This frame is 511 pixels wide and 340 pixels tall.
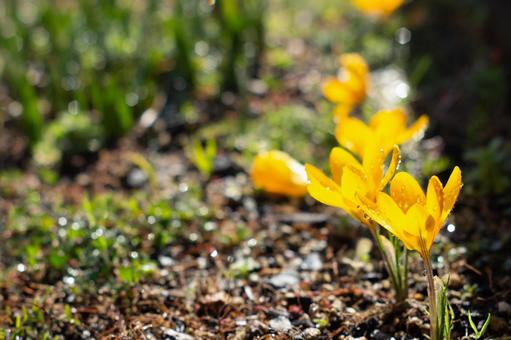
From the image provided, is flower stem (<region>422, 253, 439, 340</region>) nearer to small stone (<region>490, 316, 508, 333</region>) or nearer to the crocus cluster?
the crocus cluster

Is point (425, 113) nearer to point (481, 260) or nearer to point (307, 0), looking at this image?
point (481, 260)

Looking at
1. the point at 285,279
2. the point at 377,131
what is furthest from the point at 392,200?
the point at 377,131

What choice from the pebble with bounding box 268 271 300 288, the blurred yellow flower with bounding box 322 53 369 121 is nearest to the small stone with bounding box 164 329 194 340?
the pebble with bounding box 268 271 300 288

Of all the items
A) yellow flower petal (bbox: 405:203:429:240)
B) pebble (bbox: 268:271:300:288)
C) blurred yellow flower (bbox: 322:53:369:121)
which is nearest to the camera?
yellow flower petal (bbox: 405:203:429:240)

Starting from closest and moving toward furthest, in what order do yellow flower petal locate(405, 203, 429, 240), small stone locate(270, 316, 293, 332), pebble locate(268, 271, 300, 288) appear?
1. yellow flower petal locate(405, 203, 429, 240)
2. small stone locate(270, 316, 293, 332)
3. pebble locate(268, 271, 300, 288)

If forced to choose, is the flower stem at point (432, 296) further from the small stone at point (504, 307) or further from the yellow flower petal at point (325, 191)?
the small stone at point (504, 307)

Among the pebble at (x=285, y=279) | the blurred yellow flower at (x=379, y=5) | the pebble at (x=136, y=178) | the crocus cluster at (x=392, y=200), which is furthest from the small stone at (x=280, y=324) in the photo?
the blurred yellow flower at (x=379, y=5)
